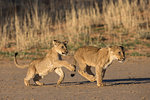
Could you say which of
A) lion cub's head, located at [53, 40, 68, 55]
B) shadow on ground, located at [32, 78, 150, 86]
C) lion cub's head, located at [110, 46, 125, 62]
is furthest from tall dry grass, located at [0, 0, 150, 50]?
lion cub's head, located at [110, 46, 125, 62]

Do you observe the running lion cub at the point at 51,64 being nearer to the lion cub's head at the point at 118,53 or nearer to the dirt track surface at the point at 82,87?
the dirt track surface at the point at 82,87

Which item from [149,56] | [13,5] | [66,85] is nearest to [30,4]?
[13,5]

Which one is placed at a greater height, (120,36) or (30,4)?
(30,4)

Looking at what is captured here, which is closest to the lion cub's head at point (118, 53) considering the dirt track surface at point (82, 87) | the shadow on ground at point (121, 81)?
the dirt track surface at point (82, 87)

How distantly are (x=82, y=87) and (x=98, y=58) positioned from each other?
810 millimetres

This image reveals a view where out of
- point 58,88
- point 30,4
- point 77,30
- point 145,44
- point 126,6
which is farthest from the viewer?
point 30,4

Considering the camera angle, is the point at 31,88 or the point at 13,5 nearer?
the point at 31,88

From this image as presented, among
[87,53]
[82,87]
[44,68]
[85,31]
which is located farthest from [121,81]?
[85,31]

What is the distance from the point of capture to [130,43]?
53.3ft

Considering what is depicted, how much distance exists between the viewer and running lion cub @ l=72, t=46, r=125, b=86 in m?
8.74

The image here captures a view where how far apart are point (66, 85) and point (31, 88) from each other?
88 centimetres

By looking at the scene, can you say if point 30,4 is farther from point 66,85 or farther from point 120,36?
Result: point 66,85

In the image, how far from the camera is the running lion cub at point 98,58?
8742 millimetres

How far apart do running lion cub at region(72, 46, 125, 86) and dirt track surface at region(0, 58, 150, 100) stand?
0.28 metres
